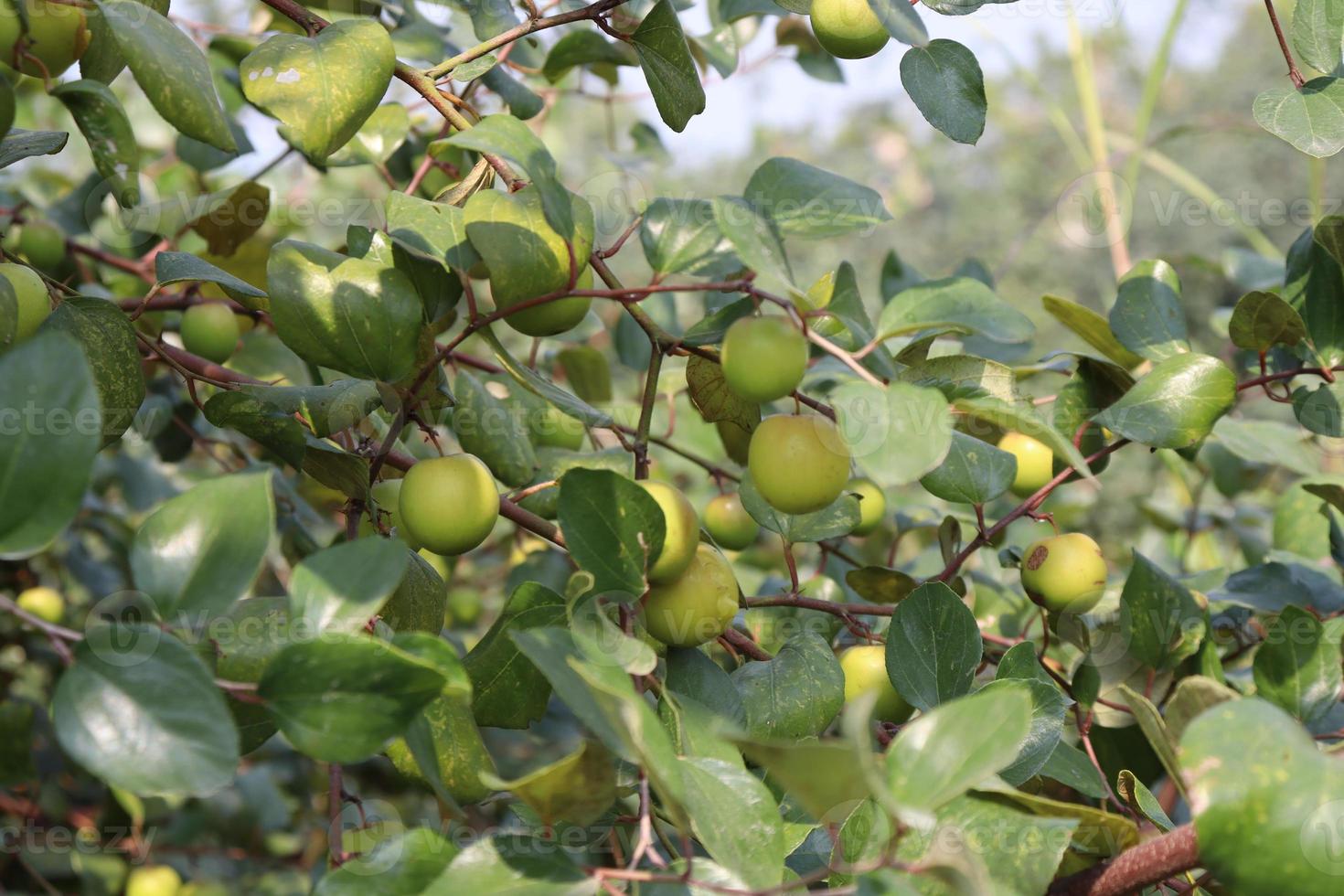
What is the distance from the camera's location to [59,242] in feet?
3.49

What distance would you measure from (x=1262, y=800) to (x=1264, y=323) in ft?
1.52

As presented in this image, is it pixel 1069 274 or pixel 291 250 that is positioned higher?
pixel 291 250

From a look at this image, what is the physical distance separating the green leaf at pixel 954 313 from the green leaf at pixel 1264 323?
325 millimetres

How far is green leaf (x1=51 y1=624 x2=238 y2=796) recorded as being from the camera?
41 cm

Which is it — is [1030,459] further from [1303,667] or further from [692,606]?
[692,606]

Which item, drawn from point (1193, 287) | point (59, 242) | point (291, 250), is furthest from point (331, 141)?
point (1193, 287)

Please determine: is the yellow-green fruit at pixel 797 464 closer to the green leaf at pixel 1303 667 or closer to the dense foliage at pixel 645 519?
the dense foliage at pixel 645 519

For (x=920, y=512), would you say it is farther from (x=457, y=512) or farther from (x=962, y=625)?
(x=457, y=512)

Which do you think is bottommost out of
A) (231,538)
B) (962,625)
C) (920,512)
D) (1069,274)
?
A: (1069,274)

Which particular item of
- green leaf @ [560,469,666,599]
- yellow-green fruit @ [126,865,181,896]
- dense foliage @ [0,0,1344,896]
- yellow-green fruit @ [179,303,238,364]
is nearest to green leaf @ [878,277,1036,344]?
dense foliage @ [0,0,1344,896]

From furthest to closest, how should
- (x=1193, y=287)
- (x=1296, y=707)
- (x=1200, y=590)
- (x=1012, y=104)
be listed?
(x=1012, y=104)
(x=1193, y=287)
(x=1200, y=590)
(x=1296, y=707)

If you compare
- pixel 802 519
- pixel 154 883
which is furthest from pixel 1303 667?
pixel 154 883

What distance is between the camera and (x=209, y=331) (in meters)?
0.98

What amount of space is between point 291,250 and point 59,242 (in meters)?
0.62
